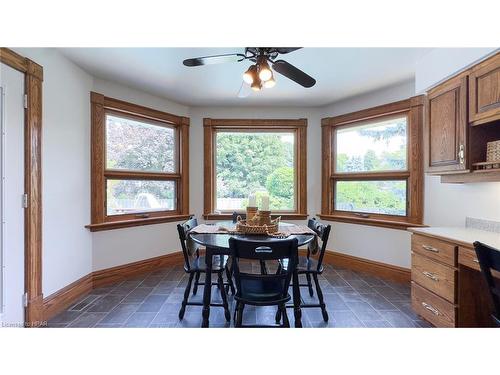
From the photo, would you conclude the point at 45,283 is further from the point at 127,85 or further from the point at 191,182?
the point at 127,85

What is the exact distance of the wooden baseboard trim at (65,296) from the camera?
2.14m

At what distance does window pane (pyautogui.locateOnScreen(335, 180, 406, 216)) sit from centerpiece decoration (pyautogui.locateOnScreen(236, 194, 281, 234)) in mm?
1920

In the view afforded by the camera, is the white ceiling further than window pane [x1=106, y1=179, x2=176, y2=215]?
No

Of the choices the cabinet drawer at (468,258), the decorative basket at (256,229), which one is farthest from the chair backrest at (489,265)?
the decorative basket at (256,229)

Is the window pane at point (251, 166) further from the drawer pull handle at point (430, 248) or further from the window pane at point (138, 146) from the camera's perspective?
the drawer pull handle at point (430, 248)

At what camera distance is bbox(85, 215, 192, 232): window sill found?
2.82 metres

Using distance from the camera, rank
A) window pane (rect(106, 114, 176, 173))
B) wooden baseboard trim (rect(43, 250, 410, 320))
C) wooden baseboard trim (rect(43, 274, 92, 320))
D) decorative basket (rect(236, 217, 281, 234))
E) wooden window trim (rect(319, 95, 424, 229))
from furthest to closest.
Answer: window pane (rect(106, 114, 176, 173)), wooden window trim (rect(319, 95, 424, 229)), wooden baseboard trim (rect(43, 250, 410, 320)), wooden baseboard trim (rect(43, 274, 92, 320)), decorative basket (rect(236, 217, 281, 234))

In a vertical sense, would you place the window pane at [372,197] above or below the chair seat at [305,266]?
above

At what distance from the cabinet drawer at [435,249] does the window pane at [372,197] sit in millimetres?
1099

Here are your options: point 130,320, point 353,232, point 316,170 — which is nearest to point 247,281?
point 130,320

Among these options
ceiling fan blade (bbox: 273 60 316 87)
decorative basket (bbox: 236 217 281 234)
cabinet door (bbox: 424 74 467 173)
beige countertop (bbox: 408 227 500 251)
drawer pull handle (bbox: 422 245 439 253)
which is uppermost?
ceiling fan blade (bbox: 273 60 316 87)

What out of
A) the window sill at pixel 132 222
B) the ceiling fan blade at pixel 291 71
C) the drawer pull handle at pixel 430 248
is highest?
the ceiling fan blade at pixel 291 71

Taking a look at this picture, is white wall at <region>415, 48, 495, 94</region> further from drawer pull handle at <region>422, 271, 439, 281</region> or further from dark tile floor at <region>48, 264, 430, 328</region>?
dark tile floor at <region>48, 264, 430, 328</region>

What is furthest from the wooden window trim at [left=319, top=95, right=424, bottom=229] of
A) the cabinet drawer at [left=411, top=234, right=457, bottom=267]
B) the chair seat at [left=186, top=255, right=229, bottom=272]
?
the chair seat at [left=186, top=255, right=229, bottom=272]
